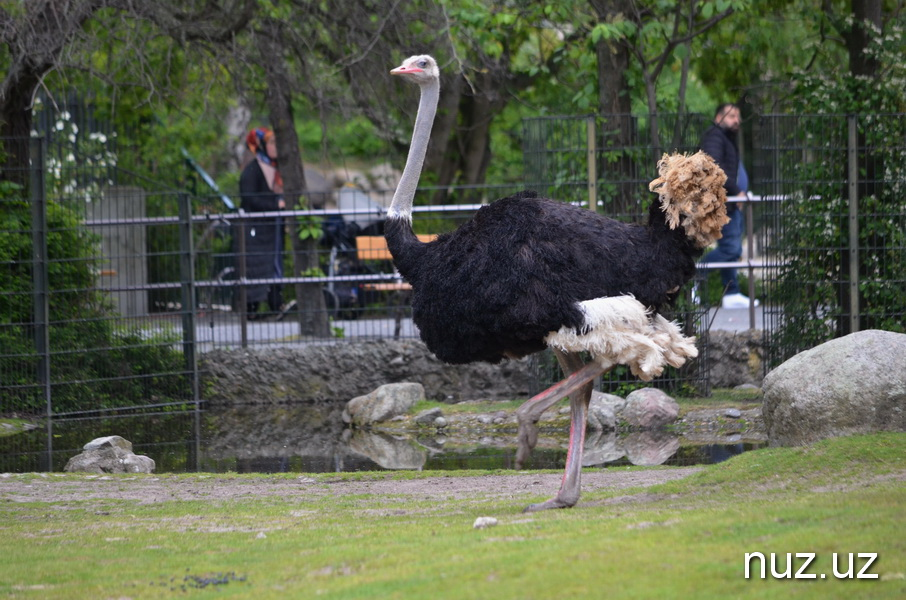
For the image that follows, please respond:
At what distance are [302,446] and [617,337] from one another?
225 inches

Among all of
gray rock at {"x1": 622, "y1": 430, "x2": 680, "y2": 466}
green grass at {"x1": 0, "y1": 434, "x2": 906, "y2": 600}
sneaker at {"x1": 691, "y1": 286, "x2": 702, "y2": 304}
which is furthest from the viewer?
sneaker at {"x1": 691, "y1": 286, "x2": 702, "y2": 304}

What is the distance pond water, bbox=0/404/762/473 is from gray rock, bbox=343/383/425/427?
243 mm

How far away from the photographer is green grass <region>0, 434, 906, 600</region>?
4.89 metres

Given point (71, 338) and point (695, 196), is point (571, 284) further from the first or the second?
point (71, 338)

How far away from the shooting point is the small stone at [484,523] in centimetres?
633

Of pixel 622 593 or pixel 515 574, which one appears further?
pixel 515 574

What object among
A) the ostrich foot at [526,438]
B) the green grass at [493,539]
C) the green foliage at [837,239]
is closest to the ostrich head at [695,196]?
the ostrich foot at [526,438]

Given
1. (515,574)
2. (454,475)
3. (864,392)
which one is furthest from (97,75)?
(515,574)

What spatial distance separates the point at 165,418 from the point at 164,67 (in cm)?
533

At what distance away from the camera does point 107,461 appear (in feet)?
34.2

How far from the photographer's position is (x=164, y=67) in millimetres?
16547

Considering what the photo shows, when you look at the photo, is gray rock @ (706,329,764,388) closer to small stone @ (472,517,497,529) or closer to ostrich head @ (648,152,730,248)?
ostrich head @ (648,152,730,248)

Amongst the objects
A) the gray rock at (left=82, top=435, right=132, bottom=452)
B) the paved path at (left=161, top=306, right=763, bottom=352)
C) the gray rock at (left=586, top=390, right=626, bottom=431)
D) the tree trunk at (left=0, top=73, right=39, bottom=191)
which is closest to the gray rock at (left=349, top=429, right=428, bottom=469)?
the gray rock at (left=586, top=390, right=626, bottom=431)

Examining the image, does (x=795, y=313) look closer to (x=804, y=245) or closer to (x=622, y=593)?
(x=804, y=245)
